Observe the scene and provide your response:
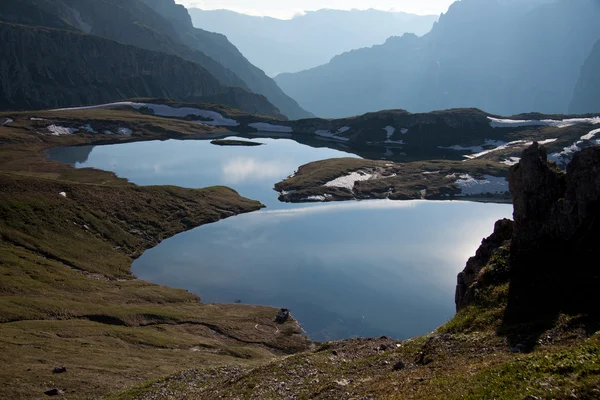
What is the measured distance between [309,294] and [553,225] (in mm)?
45231

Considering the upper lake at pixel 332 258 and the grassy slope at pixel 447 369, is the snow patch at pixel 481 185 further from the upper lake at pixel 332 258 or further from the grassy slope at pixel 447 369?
the grassy slope at pixel 447 369

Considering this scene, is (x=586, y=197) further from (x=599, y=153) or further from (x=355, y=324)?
(x=355, y=324)

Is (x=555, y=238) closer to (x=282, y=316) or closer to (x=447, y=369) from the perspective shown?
(x=447, y=369)

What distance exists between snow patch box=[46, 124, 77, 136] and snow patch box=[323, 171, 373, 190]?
4370 inches

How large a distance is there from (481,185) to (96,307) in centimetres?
13116

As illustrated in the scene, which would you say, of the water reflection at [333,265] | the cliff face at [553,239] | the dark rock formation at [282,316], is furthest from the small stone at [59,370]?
the water reflection at [333,265]

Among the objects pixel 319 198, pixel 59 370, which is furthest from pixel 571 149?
pixel 59 370

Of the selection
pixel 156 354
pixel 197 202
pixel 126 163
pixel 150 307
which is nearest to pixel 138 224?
pixel 197 202

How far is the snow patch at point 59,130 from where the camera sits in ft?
599

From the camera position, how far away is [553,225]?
1125 inches

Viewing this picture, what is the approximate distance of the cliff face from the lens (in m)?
24.5

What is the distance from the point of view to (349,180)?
505ft

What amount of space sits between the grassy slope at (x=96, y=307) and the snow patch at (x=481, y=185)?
90712mm

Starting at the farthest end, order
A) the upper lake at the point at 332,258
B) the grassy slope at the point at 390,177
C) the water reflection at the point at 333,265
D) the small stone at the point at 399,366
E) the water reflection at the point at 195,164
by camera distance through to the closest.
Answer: the grassy slope at the point at 390,177 < the water reflection at the point at 195,164 < the upper lake at the point at 332,258 < the water reflection at the point at 333,265 < the small stone at the point at 399,366
